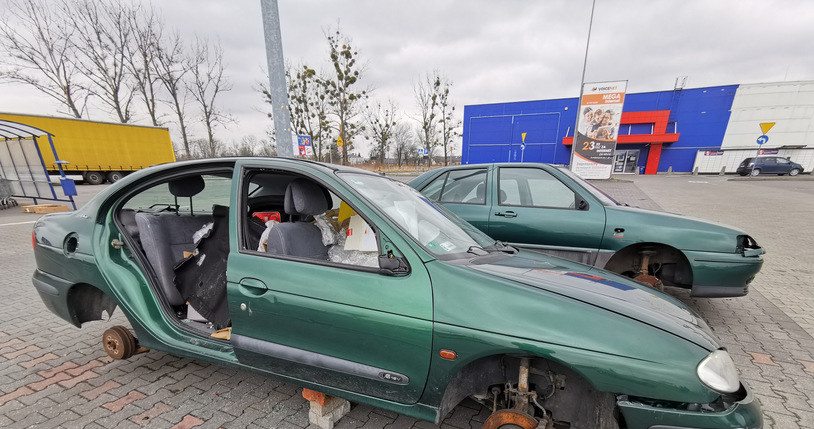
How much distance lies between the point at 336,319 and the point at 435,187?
2973mm

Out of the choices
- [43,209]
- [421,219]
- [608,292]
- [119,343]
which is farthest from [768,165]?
[43,209]

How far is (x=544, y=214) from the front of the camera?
3480mm

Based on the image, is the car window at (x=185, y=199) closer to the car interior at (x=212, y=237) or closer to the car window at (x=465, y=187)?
the car interior at (x=212, y=237)

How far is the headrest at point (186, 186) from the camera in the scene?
2.52 meters

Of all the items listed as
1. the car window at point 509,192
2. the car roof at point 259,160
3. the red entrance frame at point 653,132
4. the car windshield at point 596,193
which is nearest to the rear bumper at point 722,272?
the car windshield at point 596,193

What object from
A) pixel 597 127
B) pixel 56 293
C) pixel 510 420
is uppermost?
pixel 597 127

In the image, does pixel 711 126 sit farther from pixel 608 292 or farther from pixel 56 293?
pixel 56 293

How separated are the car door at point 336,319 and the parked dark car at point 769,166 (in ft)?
115

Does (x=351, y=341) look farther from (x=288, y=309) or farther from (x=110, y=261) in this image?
(x=110, y=261)

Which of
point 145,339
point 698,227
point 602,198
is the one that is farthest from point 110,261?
point 698,227

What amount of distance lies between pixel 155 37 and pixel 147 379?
29730 millimetres

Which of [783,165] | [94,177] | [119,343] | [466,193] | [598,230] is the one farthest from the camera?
[783,165]

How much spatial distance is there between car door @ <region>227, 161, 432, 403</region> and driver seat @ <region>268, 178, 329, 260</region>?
0.20m

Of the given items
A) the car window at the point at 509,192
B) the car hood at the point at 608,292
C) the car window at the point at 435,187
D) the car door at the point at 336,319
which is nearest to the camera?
the car hood at the point at 608,292
